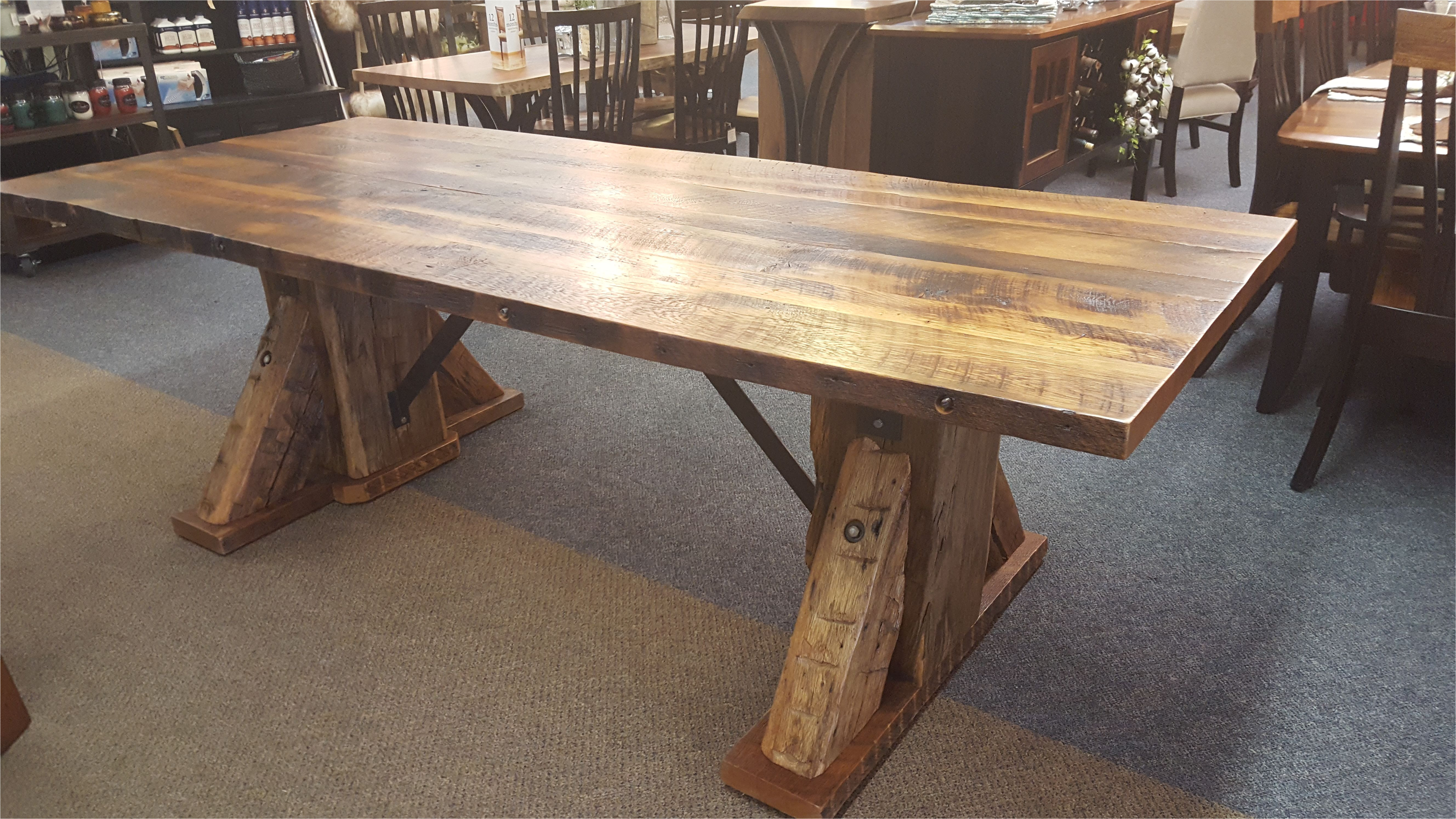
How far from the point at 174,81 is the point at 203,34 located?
0.31 metres

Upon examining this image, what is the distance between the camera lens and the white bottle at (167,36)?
431cm

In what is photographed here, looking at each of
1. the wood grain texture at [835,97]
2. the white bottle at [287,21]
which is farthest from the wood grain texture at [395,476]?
A: the white bottle at [287,21]

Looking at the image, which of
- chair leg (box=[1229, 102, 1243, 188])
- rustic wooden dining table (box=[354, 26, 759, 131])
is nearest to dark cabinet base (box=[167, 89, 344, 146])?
rustic wooden dining table (box=[354, 26, 759, 131])

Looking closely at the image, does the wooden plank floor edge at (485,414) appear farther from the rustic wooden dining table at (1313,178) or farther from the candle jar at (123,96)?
the candle jar at (123,96)

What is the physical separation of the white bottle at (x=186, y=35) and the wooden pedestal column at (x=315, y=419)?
2.99 m

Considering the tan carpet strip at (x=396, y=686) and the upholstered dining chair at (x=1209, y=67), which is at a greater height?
the upholstered dining chair at (x=1209, y=67)

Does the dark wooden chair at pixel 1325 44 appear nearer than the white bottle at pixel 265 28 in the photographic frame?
Yes

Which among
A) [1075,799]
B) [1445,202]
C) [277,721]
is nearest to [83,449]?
[277,721]

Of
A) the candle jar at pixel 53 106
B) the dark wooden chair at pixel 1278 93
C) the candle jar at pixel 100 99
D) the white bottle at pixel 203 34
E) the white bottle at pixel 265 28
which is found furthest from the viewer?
the white bottle at pixel 265 28

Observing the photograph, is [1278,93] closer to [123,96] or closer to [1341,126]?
[1341,126]

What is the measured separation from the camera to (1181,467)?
2205 mm

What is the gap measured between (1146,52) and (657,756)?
10.7 ft

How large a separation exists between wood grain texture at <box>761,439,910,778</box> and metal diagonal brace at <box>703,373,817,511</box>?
0.81 ft

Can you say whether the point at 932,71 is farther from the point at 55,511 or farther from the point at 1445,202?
the point at 55,511
